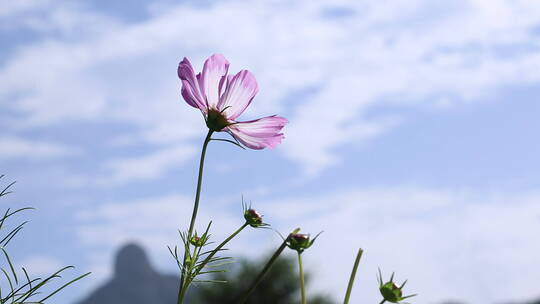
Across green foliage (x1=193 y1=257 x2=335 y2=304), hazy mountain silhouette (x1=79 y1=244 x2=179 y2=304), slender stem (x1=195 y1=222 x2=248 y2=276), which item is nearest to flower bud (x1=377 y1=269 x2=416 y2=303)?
slender stem (x1=195 y1=222 x2=248 y2=276)

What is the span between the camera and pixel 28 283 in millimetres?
1499

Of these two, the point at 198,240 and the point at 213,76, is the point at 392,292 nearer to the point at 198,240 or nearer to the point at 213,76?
the point at 198,240

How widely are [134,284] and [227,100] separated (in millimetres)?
141069

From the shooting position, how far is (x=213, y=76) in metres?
1.55

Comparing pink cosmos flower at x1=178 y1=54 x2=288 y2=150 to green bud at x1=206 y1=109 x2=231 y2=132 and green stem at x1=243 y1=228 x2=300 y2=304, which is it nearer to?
green bud at x1=206 y1=109 x2=231 y2=132

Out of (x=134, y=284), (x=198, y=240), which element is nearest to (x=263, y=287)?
(x=198, y=240)

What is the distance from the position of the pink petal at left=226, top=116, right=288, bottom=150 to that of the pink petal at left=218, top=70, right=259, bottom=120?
47mm

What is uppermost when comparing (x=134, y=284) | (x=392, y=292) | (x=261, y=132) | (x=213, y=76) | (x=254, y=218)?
(x=134, y=284)

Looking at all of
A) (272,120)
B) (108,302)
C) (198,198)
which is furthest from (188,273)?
(108,302)

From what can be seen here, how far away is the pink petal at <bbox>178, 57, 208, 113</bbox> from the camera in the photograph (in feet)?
4.79

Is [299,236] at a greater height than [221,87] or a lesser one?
lesser

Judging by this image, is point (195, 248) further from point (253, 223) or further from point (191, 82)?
point (191, 82)

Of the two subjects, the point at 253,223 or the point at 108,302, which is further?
the point at 108,302

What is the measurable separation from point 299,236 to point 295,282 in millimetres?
17748
